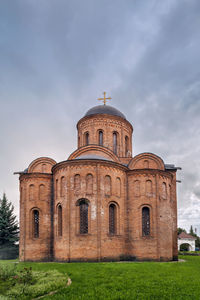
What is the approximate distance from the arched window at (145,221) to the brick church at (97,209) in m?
0.06

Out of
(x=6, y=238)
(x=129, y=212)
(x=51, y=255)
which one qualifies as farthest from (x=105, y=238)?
(x=6, y=238)

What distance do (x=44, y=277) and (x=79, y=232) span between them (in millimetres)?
6683

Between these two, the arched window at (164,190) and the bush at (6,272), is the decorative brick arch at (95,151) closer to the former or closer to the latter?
the arched window at (164,190)

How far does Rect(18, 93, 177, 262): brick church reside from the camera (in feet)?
54.6

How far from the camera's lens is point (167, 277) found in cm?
1064

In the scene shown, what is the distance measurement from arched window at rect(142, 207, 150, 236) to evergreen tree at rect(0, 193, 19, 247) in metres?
12.7

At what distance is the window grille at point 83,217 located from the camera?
16.8 metres

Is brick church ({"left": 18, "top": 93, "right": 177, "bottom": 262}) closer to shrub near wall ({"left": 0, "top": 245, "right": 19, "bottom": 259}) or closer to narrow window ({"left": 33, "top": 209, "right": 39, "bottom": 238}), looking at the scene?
narrow window ({"left": 33, "top": 209, "right": 39, "bottom": 238})

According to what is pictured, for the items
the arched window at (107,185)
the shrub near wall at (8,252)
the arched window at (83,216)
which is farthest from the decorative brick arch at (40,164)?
the shrub near wall at (8,252)

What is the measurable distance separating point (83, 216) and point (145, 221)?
14.0 ft

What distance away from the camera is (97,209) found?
16781 millimetres

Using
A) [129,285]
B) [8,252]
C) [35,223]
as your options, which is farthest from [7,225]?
[129,285]

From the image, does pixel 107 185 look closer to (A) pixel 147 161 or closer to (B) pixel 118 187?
(B) pixel 118 187

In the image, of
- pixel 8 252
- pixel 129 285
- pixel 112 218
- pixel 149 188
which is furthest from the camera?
pixel 8 252
